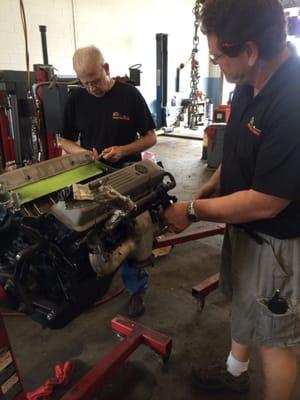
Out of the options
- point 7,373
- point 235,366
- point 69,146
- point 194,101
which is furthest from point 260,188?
point 194,101

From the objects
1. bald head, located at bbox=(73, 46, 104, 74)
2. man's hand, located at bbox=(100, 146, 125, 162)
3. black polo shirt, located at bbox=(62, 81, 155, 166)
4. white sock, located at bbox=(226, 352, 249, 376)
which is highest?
bald head, located at bbox=(73, 46, 104, 74)

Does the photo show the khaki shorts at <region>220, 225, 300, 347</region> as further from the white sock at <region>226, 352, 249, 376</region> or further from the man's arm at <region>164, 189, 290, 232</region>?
the white sock at <region>226, 352, 249, 376</region>

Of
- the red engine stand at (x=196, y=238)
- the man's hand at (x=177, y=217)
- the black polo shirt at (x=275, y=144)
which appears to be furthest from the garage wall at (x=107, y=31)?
the black polo shirt at (x=275, y=144)

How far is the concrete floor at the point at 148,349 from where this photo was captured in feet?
4.87

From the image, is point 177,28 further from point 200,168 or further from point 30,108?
point 30,108

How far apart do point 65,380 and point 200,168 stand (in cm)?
370

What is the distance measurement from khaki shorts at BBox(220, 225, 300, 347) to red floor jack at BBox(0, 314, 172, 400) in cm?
53

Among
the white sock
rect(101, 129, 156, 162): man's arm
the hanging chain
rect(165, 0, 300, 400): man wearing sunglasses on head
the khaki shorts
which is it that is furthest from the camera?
the hanging chain

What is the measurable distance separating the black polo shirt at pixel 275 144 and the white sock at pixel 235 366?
0.70 meters

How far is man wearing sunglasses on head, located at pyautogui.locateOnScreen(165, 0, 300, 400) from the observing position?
80cm

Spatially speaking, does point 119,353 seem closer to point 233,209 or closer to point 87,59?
point 233,209

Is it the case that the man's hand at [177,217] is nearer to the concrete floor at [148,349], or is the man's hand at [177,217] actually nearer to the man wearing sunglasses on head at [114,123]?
the man wearing sunglasses on head at [114,123]

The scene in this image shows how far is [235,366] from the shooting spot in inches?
55.7

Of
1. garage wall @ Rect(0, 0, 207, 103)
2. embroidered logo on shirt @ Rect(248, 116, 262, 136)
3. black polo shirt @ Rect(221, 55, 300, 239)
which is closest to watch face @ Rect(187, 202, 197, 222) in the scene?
black polo shirt @ Rect(221, 55, 300, 239)
